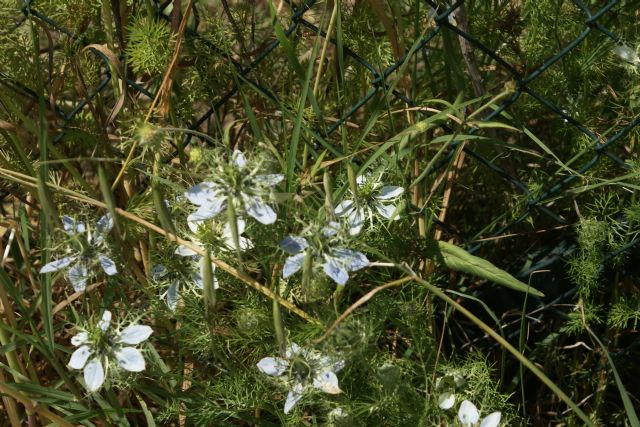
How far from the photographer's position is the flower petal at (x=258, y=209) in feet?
3.34

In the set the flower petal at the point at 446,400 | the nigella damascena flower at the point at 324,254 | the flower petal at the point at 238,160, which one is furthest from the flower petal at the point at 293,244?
the flower petal at the point at 446,400

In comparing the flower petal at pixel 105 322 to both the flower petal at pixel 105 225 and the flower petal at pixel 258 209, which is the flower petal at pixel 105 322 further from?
the flower petal at pixel 258 209

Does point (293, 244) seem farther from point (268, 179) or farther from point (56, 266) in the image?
point (56, 266)

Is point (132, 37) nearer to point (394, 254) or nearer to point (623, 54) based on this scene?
point (394, 254)

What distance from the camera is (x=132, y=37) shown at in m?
1.38

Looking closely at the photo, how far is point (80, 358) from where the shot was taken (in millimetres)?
1070

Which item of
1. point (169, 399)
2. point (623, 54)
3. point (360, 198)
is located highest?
point (623, 54)

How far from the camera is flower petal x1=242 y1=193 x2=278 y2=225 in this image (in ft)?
3.34

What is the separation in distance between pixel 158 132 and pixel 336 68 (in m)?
0.59

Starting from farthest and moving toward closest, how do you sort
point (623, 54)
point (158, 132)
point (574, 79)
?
point (574, 79) < point (623, 54) < point (158, 132)

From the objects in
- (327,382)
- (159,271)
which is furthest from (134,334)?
(327,382)

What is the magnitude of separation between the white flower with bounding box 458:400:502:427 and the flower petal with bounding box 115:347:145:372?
0.43m

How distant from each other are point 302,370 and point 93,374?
26cm

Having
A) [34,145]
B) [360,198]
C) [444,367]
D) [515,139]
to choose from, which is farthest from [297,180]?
[515,139]
